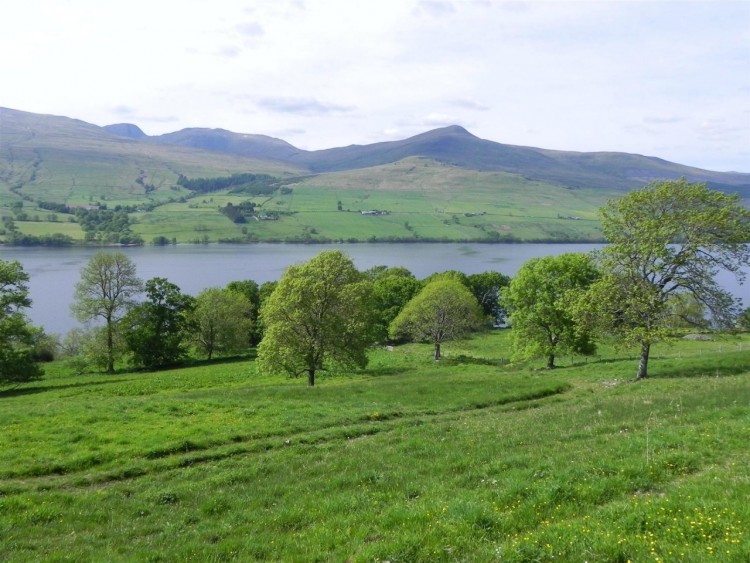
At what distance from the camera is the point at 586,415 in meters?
19.3

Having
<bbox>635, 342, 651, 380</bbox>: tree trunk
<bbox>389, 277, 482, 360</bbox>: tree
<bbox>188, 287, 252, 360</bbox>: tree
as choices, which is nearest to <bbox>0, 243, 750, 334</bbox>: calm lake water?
<bbox>188, 287, 252, 360</bbox>: tree

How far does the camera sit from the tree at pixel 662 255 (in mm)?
28234

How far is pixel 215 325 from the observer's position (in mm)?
67750

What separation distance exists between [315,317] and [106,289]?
3419 cm

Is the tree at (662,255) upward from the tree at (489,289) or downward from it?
upward

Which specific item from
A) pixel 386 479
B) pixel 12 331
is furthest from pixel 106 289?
pixel 386 479

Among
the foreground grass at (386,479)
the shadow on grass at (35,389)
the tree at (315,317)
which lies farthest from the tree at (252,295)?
the foreground grass at (386,479)

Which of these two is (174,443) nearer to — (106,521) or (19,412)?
(106,521)

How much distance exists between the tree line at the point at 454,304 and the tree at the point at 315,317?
0.09 m

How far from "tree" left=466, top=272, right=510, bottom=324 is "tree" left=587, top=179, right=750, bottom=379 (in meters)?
68.7

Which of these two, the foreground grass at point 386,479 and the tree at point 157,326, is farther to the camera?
the tree at point 157,326

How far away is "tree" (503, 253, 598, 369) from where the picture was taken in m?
42.3

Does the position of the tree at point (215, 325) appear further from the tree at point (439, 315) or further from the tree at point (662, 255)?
the tree at point (662, 255)

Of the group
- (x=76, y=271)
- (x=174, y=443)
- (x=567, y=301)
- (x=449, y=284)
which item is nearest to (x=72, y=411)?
(x=174, y=443)
